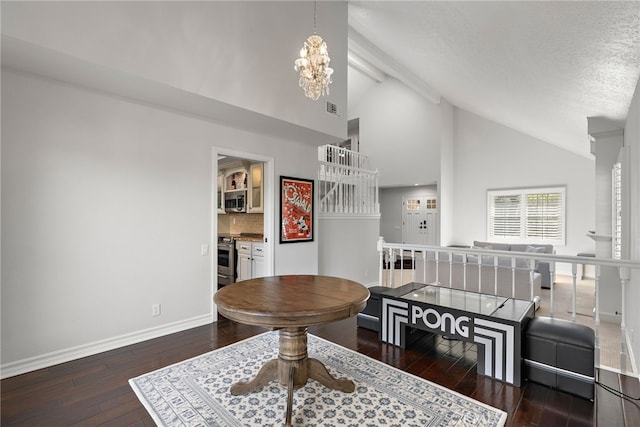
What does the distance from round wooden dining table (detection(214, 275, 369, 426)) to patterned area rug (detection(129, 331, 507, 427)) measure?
0.11 meters

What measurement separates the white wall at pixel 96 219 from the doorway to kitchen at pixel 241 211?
1.27 ft

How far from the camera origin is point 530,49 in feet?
9.14

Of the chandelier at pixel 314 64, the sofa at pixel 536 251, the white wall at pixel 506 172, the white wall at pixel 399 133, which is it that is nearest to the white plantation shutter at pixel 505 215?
the white wall at pixel 506 172

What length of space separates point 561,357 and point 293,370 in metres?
2.02

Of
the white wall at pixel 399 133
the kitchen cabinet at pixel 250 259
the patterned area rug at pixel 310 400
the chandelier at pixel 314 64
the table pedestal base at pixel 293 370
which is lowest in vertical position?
the patterned area rug at pixel 310 400

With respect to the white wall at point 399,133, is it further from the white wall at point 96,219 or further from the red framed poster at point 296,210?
the white wall at point 96,219

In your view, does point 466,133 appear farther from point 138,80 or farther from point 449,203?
point 138,80

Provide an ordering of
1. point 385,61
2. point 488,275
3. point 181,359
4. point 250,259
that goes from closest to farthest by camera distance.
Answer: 1. point 181,359
2. point 250,259
3. point 488,275
4. point 385,61

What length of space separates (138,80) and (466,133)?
8.86 meters

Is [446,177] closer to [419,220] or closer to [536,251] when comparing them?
[419,220]

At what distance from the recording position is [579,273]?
7.09 m

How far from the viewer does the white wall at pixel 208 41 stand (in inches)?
89.4

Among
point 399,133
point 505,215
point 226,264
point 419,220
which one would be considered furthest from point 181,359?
point 505,215

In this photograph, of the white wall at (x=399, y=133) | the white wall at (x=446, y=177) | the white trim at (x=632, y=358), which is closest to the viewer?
the white trim at (x=632, y=358)
